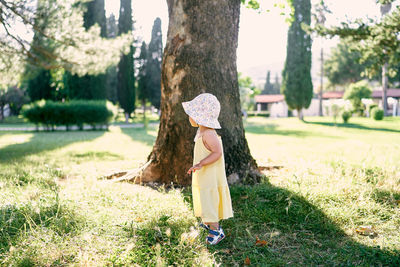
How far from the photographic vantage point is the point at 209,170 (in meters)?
3.18

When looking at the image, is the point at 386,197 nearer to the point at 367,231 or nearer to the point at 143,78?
the point at 367,231

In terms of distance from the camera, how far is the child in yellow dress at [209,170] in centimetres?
311

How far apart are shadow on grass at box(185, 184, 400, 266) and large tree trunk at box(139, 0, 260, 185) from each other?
0.81 m

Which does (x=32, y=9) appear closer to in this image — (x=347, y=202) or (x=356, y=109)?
(x=347, y=202)

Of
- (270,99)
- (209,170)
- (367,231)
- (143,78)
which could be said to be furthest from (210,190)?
(270,99)

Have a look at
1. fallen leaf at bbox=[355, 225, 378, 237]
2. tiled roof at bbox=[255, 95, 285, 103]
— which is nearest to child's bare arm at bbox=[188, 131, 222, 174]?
fallen leaf at bbox=[355, 225, 378, 237]

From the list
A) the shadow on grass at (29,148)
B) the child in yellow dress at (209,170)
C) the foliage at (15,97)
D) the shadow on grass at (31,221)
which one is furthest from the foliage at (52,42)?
the foliage at (15,97)

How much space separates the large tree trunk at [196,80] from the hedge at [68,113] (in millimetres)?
15726

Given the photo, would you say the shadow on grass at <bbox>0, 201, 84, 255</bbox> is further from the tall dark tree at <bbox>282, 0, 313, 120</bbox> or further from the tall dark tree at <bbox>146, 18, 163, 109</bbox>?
the tall dark tree at <bbox>146, 18, 163, 109</bbox>

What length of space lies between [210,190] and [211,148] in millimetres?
418

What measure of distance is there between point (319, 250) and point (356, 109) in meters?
34.3

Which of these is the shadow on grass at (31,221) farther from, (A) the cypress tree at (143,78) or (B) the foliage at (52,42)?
Answer: (A) the cypress tree at (143,78)

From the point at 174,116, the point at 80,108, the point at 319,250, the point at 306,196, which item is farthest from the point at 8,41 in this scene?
the point at 80,108

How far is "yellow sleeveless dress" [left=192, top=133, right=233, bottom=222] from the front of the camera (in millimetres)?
3133
